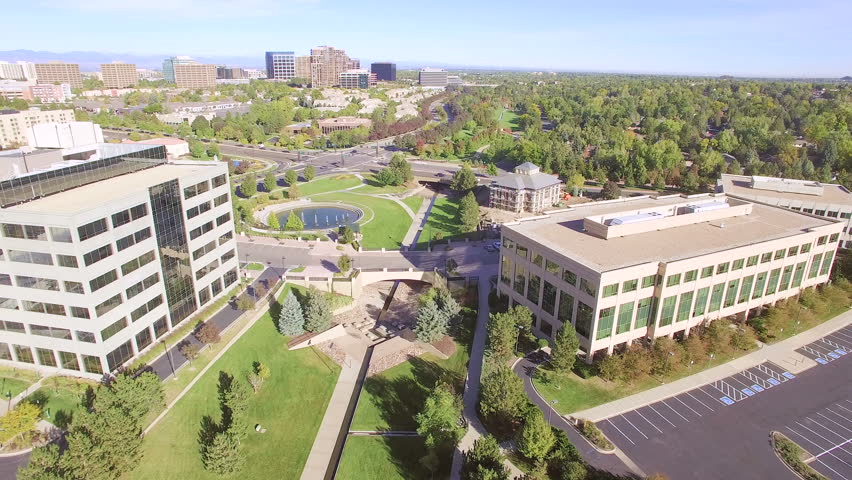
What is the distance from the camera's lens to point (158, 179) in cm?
5322

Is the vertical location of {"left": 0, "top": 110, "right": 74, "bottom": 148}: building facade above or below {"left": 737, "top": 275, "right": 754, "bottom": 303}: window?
above

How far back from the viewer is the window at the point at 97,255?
4153cm

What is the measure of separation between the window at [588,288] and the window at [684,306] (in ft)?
34.0

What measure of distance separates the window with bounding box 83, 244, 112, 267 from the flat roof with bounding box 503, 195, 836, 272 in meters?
38.8

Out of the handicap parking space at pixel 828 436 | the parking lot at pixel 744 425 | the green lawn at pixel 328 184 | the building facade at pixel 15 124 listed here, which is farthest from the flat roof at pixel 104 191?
the building facade at pixel 15 124

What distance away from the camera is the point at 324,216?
94.9m

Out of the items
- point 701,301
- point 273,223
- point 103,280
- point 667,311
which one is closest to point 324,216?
point 273,223

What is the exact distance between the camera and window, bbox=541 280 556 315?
51031 millimetres

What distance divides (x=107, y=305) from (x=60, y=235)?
7.06 m

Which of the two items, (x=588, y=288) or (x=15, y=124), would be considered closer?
(x=588, y=288)

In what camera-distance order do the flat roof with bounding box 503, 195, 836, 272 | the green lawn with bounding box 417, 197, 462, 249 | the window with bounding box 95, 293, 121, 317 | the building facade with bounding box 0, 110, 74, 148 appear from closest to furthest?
the window with bounding box 95, 293, 121, 317
the flat roof with bounding box 503, 195, 836, 272
the green lawn with bounding box 417, 197, 462, 249
the building facade with bounding box 0, 110, 74, 148

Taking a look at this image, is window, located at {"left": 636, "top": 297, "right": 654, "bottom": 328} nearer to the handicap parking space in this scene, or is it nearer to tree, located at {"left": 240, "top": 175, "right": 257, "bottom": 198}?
A: the handicap parking space

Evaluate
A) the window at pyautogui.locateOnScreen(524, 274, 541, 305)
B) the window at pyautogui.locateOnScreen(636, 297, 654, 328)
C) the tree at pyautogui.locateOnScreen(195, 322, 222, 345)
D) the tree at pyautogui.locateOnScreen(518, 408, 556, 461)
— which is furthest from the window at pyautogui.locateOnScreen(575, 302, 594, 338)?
the tree at pyautogui.locateOnScreen(195, 322, 222, 345)

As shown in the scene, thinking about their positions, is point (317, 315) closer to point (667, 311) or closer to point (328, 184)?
point (667, 311)
